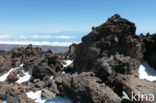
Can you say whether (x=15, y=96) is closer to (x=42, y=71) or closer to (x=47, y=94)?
(x=47, y=94)

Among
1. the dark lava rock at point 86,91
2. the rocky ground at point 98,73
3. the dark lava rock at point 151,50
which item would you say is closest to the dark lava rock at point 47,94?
the rocky ground at point 98,73

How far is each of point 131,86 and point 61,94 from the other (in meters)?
7.07

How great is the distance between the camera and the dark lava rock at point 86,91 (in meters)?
14.1

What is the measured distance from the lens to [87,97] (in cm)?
1445

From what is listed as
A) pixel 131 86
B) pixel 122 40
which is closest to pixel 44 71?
pixel 122 40

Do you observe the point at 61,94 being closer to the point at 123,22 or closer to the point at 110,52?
the point at 110,52

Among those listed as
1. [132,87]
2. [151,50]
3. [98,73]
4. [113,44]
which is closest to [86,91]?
[132,87]

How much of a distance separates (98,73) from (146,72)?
11.7 metres

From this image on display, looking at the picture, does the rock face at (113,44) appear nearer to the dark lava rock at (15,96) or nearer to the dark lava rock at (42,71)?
the dark lava rock at (42,71)

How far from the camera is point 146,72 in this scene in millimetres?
26375

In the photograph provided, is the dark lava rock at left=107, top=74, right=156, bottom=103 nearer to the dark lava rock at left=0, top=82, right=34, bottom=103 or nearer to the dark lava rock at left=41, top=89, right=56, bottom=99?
the dark lava rock at left=41, top=89, right=56, bottom=99

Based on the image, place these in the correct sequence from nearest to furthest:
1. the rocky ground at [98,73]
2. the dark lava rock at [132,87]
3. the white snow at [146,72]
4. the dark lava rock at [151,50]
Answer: the dark lava rock at [132,87], the rocky ground at [98,73], the white snow at [146,72], the dark lava rock at [151,50]

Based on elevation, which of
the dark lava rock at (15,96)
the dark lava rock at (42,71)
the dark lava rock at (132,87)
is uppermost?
the dark lava rock at (132,87)

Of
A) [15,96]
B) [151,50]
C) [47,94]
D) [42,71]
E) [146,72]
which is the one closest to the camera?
[15,96]
